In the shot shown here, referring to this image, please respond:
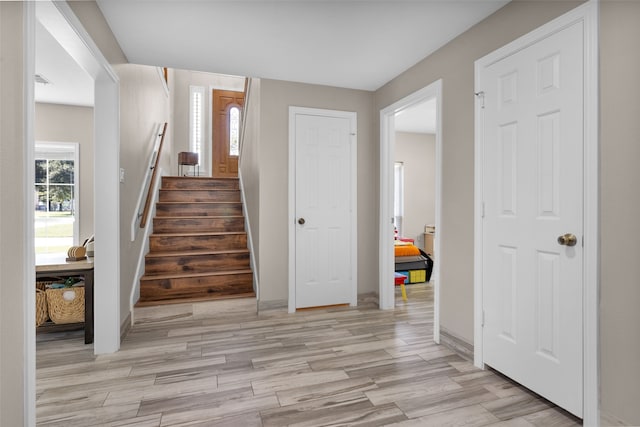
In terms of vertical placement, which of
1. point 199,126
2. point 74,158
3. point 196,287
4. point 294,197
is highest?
point 199,126

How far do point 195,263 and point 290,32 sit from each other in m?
2.69

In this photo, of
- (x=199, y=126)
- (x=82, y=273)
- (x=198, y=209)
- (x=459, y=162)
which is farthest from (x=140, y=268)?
(x=199, y=126)

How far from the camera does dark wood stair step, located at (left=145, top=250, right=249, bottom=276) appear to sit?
3.88m

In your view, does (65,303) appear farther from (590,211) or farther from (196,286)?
(590,211)

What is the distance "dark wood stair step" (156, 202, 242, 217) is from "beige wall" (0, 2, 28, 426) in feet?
10.9

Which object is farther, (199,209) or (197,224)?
(199,209)

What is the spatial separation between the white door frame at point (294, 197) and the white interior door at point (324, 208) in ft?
0.04

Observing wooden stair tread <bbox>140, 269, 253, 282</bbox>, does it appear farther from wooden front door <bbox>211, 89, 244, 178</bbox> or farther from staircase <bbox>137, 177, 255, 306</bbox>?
wooden front door <bbox>211, 89, 244, 178</bbox>

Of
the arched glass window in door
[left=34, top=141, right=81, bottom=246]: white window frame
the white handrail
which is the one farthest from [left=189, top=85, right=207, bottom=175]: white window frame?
[left=34, top=141, right=81, bottom=246]: white window frame

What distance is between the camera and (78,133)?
4.83 metres

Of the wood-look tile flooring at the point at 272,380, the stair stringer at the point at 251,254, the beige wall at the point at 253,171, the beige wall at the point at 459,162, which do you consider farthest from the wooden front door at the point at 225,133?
the beige wall at the point at 459,162

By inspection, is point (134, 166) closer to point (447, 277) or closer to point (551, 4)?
point (447, 277)
